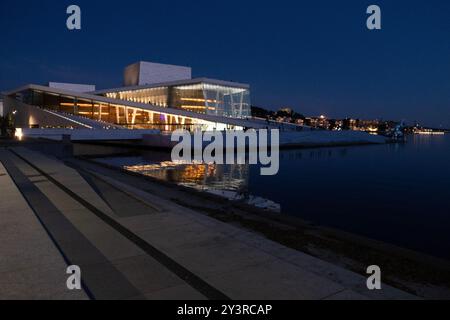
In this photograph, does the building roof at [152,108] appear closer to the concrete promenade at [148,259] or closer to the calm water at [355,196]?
the calm water at [355,196]

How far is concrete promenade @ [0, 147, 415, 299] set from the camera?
167 inches

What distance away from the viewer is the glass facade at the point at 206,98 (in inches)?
2518

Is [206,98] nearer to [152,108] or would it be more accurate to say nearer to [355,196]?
[152,108]

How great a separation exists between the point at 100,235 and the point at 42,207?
2.91 meters

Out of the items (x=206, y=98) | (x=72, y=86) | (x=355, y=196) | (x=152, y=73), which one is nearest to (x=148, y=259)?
(x=355, y=196)

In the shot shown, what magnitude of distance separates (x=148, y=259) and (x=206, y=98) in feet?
196

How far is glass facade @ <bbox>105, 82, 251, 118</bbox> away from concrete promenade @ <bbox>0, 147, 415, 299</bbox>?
5667 centimetres

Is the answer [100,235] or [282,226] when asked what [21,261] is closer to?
[100,235]

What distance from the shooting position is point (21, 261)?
16.4 ft

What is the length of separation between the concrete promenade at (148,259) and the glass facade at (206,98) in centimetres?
5667

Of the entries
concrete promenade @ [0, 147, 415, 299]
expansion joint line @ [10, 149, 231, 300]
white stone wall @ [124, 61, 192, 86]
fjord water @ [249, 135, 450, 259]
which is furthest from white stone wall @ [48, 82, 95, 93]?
expansion joint line @ [10, 149, 231, 300]

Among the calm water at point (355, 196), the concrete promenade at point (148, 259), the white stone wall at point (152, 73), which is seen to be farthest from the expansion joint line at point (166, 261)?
the white stone wall at point (152, 73)

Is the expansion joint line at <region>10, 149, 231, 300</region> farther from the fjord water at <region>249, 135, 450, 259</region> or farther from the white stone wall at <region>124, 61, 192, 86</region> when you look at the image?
the white stone wall at <region>124, 61, 192, 86</region>

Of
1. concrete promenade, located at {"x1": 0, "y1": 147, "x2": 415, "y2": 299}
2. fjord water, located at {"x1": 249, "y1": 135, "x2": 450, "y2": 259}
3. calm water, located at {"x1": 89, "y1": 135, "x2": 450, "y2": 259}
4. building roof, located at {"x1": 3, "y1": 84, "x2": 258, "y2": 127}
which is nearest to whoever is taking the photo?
concrete promenade, located at {"x1": 0, "y1": 147, "x2": 415, "y2": 299}
